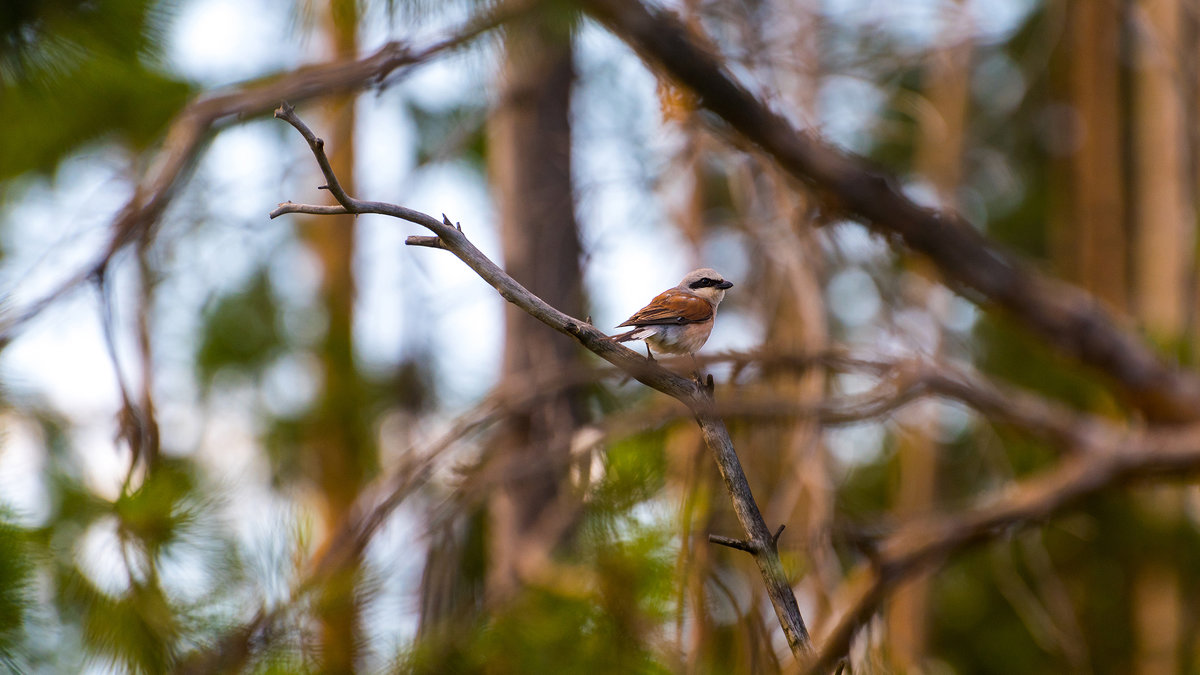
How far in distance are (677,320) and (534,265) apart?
5.64 feet

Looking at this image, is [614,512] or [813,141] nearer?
[813,141]

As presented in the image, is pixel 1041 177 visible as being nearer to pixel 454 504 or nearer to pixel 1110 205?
pixel 1110 205

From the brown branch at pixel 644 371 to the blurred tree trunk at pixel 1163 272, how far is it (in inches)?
194

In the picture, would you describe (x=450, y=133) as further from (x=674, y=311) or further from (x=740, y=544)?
(x=740, y=544)

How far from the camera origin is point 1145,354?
315cm

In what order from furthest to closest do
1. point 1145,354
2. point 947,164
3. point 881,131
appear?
point 947,164, point 881,131, point 1145,354

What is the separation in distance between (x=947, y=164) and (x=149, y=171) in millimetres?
5434

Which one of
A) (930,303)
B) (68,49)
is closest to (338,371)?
(930,303)

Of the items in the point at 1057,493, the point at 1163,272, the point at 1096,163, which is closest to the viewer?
the point at 1057,493

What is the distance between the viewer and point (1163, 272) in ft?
21.5

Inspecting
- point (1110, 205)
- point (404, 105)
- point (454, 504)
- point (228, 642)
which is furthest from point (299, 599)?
point (1110, 205)

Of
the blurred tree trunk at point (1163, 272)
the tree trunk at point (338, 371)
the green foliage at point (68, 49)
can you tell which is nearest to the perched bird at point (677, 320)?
the green foliage at point (68, 49)

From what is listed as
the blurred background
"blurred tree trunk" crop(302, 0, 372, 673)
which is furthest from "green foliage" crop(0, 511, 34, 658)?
"blurred tree trunk" crop(302, 0, 372, 673)

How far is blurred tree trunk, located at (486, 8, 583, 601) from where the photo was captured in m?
3.80
